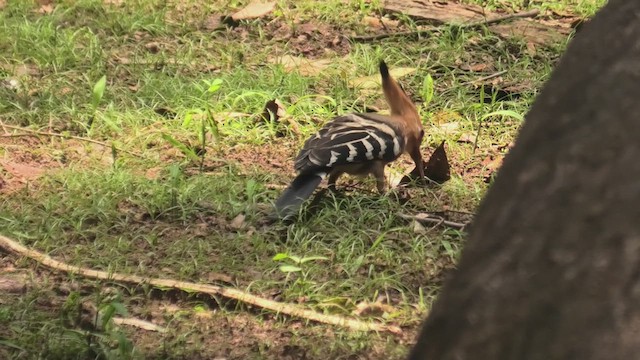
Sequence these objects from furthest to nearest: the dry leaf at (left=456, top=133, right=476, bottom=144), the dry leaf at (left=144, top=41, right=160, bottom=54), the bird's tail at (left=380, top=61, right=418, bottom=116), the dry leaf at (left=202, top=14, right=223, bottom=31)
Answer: the dry leaf at (left=202, top=14, right=223, bottom=31)
the dry leaf at (left=144, top=41, right=160, bottom=54)
the dry leaf at (left=456, top=133, right=476, bottom=144)
the bird's tail at (left=380, top=61, right=418, bottom=116)

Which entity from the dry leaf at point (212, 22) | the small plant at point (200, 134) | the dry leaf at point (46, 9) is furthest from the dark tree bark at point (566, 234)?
the dry leaf at point (46, 9)

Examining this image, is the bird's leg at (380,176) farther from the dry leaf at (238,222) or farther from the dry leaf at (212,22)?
the dry leaf at (212,22)

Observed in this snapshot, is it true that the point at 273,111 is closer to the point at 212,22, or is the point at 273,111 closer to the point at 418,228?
the point at 418,228

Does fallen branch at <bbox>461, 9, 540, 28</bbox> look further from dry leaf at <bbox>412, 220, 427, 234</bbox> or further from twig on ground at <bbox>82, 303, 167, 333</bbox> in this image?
twig on ground at <bbox>82, 303, 167, 333</bbox>

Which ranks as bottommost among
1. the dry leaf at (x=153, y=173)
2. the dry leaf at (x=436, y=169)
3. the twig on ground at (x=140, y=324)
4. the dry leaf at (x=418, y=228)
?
the dry leaf at (x=153, y=173)

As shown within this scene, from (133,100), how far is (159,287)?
2323mm

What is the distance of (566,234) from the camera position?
148cm

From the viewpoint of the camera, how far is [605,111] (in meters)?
1.52

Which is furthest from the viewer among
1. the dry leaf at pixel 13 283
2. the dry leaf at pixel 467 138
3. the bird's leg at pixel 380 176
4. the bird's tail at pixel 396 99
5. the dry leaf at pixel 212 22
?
the dry leaf at pixel 212 22

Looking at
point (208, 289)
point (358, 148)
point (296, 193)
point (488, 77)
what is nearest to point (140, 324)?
point (208, 289)

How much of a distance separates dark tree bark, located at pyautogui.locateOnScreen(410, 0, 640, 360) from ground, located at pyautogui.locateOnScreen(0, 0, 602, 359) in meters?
1.67

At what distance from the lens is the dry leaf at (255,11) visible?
22.9 ft

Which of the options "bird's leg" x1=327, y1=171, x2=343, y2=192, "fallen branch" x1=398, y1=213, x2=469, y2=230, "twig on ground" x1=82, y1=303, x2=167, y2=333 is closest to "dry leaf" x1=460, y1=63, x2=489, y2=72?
"bird's leg" x1=327, y1=171, x2=343, y2=192

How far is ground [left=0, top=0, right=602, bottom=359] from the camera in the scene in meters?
3.41
